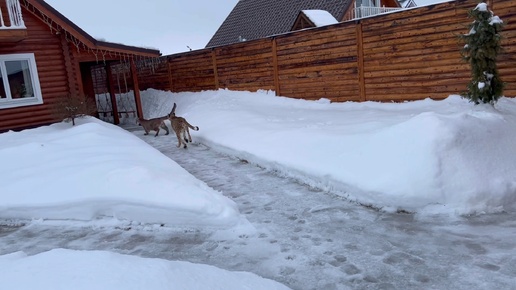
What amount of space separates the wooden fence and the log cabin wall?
515 centimetres

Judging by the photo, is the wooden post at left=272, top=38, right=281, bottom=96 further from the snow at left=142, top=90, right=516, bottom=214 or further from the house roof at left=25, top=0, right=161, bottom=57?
the house roof at left=25, top=0, right=161, bottom=57

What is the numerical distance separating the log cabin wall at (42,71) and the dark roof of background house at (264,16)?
538 inches

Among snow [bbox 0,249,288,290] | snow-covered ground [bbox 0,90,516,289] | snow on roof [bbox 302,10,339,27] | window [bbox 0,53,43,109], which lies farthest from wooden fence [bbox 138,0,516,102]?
snow [bbox 0,249,288,290]

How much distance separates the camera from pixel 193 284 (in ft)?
9.15

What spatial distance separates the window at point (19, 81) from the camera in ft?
35.4

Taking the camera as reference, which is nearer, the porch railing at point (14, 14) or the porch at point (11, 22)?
the porch at point (11, 22)

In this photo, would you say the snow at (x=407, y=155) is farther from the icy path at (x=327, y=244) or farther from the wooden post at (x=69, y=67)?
the wooden post at (x=69, y=67)

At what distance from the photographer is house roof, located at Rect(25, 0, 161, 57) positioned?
35.2 feet

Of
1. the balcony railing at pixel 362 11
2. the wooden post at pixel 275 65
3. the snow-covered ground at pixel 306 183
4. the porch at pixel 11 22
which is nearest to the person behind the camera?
the snow-covered ground at pixel 306 183

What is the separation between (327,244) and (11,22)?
32.4ft

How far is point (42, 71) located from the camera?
11477mm

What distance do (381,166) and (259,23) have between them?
2128 centimetres

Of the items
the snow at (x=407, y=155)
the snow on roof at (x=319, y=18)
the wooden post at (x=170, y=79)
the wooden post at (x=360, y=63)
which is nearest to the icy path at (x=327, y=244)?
the snow at (x=407, y=155)

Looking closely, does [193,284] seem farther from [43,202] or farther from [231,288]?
[43,202]
